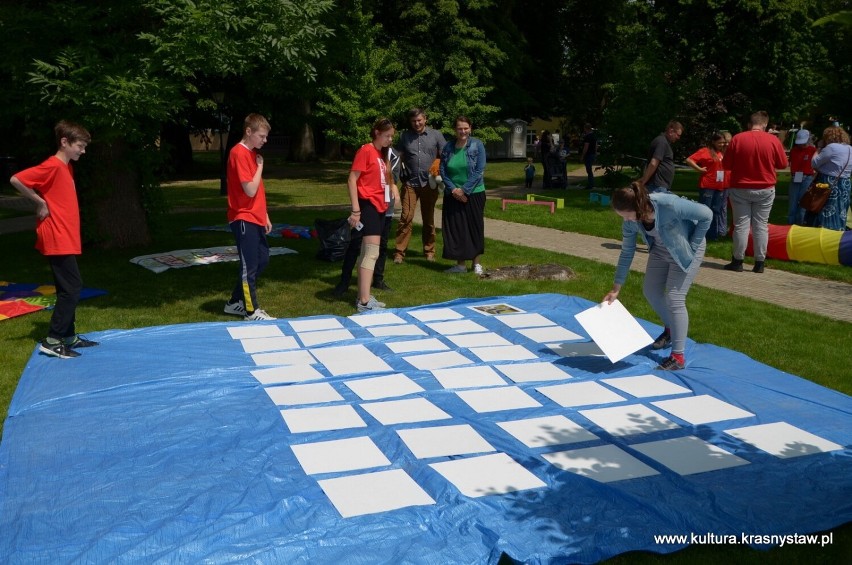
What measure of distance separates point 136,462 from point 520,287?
623cm

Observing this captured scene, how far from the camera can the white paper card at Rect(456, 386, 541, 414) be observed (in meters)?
5.97

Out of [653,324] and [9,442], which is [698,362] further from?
[9,442]

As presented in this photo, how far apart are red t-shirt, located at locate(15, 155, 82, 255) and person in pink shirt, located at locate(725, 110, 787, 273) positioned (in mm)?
8472

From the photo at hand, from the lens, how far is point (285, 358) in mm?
7117

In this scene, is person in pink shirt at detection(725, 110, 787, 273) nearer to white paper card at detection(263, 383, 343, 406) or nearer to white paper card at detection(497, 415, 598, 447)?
white paper card at detection(497, 415, 598, 447)

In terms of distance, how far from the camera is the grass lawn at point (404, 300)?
694cm

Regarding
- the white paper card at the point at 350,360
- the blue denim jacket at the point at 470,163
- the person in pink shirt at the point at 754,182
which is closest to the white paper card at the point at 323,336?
the white paper card at the point at 350,360

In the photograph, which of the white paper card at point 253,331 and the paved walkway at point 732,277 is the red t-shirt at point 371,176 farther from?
the paved walkway at point 732,277

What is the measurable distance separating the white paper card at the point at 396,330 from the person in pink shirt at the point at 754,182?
5.63 metres

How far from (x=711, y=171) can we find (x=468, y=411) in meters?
8.76

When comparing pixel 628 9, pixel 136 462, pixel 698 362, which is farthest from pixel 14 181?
pixel 628 9

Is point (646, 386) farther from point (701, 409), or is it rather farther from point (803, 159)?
point (803, 159)

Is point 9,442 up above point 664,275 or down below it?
below

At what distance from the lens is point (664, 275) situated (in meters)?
6.93
